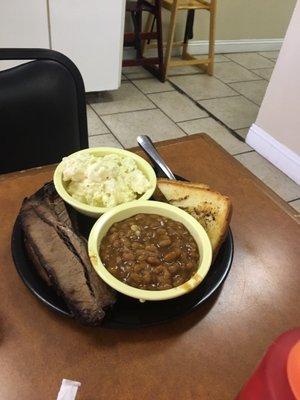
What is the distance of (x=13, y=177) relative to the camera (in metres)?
0.80

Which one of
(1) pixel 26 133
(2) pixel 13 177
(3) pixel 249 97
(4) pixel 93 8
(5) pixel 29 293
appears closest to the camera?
(5) pixel 29 293

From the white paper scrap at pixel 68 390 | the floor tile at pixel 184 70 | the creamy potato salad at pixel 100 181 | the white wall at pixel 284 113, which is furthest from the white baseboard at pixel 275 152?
the white paper scrap at pixel 68 390

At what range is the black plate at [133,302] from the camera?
0.53m

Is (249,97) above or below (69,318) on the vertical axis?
below

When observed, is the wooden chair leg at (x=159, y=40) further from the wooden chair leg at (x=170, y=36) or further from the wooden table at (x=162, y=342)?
the wooden table at (x=162, y=342)

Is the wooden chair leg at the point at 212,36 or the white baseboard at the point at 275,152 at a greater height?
the wooden chair leg at the point at 212,36

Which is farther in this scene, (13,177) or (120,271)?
(13,177)

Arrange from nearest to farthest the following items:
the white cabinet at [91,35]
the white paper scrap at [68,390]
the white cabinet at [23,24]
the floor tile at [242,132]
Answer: the white paper scrap at [68,390], the white cabinet at [23,24], the white cabinet at [91,35], the floor tile at [242,132]

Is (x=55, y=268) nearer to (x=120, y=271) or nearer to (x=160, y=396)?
(x=120, y=271)

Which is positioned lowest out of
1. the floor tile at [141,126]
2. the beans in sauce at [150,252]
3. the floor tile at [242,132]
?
the floor tile at [242,132]

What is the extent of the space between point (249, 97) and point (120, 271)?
9.42 feet

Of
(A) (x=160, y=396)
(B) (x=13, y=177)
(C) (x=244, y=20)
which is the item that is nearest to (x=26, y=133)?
(B) (x=13, y=177)

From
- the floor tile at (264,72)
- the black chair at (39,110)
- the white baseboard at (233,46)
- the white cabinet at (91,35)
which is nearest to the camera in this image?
the black chair at (39,110)

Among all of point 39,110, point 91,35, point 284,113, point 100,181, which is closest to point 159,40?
point 91,35
